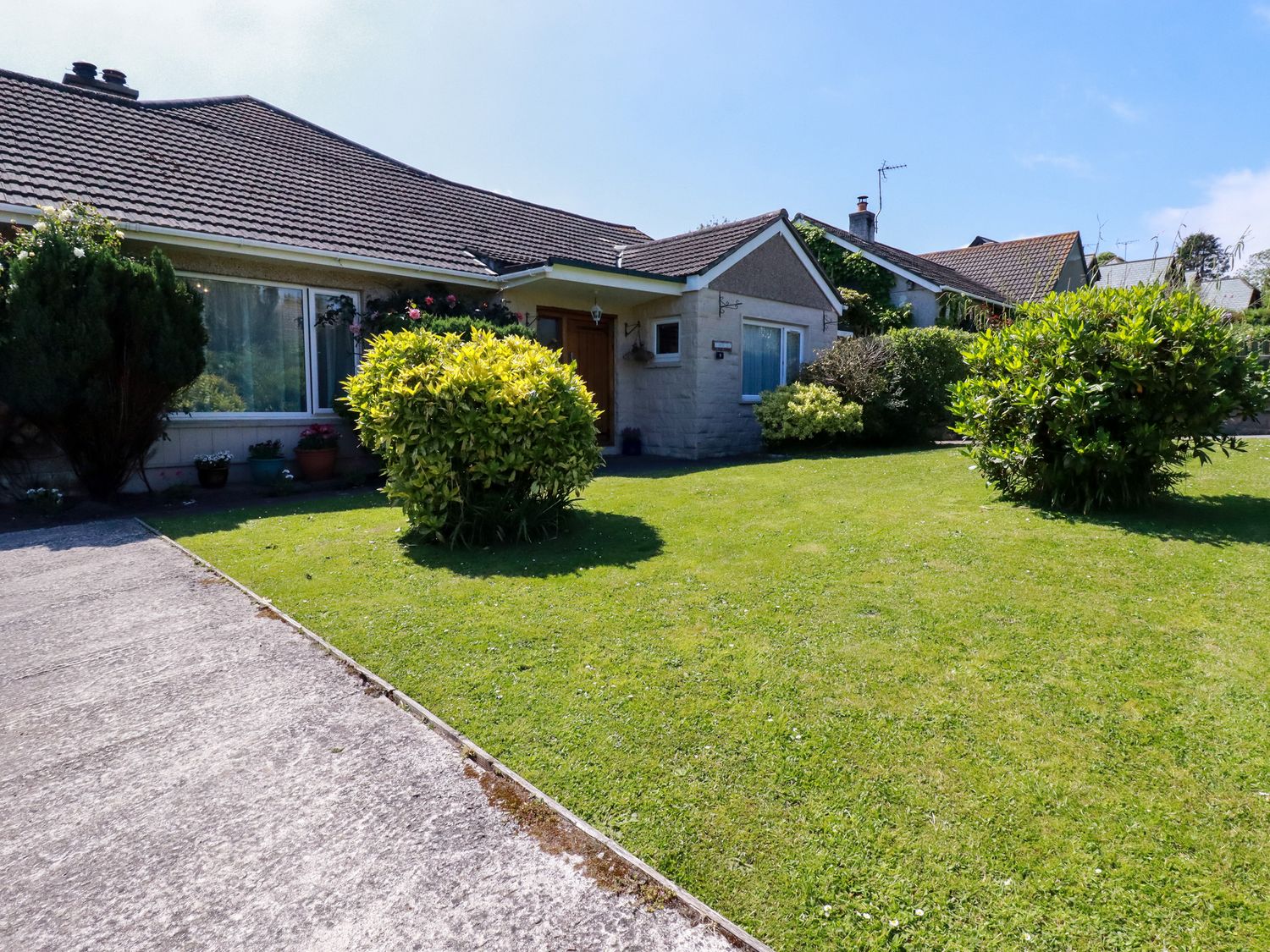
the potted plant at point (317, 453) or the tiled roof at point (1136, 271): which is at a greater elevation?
the tiled roof at point (1136, 271)

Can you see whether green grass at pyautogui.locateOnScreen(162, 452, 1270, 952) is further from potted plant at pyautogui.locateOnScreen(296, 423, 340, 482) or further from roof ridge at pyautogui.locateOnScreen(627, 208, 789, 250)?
roof ridge at pyautogui.locateOnScreen(627, 208, 789, 250)

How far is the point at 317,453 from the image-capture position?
8.96 meters

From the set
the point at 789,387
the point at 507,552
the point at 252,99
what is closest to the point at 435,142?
the point at 252,99

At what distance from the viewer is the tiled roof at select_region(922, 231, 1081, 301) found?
914 inches

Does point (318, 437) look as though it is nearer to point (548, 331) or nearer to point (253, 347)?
point (253, 347)

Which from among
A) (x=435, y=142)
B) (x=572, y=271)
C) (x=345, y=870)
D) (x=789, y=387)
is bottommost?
(x=345, y=870)

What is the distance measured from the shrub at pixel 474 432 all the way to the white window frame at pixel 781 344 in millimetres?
7861

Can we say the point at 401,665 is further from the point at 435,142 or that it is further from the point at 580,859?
the point at 435,142

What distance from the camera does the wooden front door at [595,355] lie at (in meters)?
12.4

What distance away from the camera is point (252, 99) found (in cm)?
1370

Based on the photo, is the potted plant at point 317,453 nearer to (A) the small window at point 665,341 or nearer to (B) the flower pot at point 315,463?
(B) the flower pot at point 315,463

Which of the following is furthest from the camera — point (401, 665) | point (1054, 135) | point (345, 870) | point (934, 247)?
point (934, 247)

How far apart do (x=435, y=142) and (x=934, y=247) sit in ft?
81.2

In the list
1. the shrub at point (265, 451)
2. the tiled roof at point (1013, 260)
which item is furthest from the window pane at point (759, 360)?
the tiled roof at point (1013, 260)
